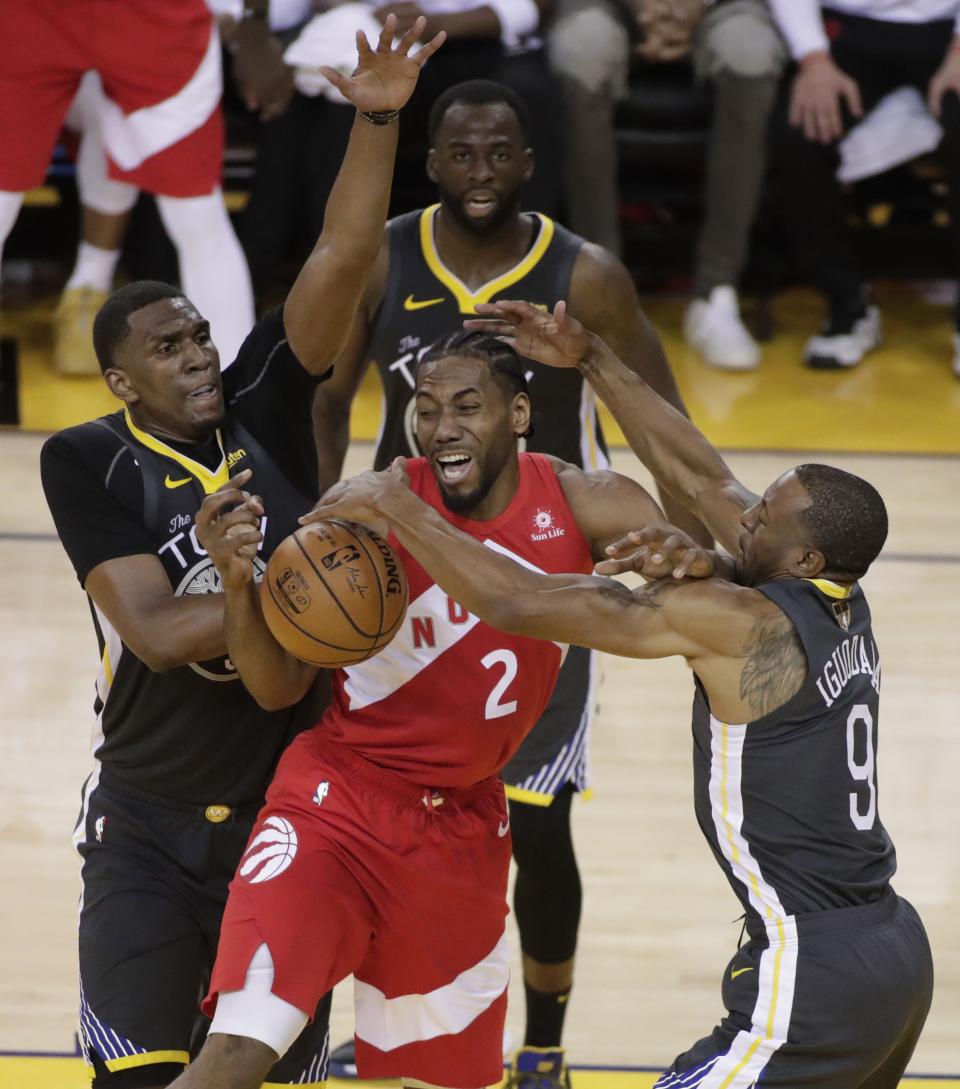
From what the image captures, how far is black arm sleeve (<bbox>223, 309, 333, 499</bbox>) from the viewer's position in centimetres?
424

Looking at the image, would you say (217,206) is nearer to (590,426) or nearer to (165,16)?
(165,16)

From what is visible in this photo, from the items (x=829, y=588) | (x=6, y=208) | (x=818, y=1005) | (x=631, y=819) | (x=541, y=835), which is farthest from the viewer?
(x=6, y=208)

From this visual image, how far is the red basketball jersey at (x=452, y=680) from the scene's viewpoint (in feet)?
13.2

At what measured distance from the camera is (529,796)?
486 centimetres

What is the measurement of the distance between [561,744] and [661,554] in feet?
4.47

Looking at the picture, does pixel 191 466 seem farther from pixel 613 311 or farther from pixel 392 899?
pixel 613 311

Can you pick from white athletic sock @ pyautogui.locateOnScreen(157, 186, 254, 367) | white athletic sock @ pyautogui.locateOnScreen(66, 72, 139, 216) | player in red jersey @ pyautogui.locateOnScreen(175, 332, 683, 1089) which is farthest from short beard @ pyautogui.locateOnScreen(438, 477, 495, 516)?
white athletic sock @ pyautogui.locateOnScreen(66, 72, 139, 216)

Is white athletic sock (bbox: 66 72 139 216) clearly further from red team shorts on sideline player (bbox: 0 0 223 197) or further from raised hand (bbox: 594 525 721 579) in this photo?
raised hand (bbox: 594 525 721 579)

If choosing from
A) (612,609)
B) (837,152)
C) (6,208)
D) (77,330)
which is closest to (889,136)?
(837,152)

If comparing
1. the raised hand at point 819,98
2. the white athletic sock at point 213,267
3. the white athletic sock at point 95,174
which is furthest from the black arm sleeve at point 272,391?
the raised hand at point 819,98

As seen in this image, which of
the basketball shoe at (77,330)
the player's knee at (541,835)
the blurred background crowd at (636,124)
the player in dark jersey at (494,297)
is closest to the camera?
the player's knee at (541,835)

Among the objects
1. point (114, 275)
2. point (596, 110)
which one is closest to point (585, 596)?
point (596, 110)

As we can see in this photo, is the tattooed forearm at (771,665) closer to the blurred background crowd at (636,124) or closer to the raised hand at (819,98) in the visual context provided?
the blurred background crowd at (636,124)

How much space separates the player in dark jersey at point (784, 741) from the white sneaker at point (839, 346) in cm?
614
